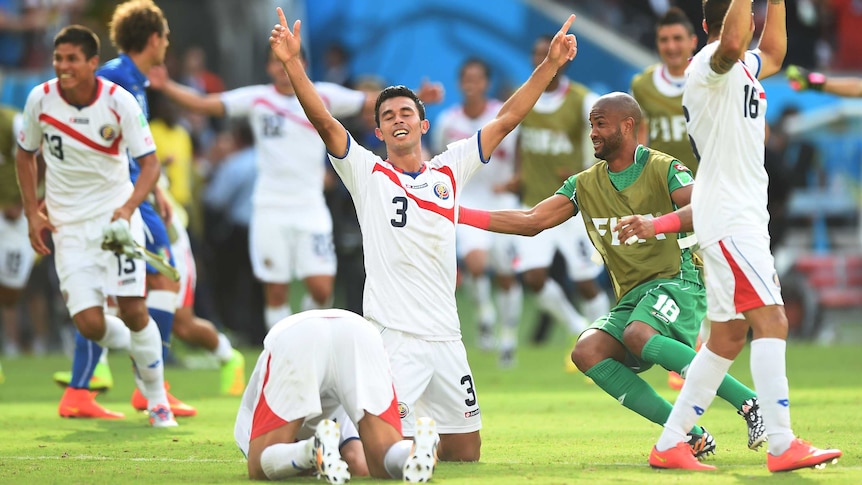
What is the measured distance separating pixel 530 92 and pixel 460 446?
2.00 m

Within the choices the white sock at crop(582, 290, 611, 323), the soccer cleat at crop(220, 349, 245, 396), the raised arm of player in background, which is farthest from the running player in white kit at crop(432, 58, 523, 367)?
the raised arm of player in background

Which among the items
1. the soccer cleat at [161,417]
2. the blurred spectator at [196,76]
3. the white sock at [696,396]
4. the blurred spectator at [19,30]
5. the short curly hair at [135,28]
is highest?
the blurred spectator at [19,30]

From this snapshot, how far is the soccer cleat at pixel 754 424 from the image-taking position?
711cm

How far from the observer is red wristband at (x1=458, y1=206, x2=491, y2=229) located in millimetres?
7488

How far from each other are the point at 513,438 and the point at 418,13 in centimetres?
1576

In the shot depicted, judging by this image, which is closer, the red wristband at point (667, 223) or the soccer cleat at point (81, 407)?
the red wristband at point (667, 223)

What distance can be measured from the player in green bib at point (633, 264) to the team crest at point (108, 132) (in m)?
2.84

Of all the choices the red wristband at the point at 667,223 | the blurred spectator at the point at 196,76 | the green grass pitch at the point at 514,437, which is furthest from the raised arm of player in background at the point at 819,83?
the blurred spectator at the point at 196,76

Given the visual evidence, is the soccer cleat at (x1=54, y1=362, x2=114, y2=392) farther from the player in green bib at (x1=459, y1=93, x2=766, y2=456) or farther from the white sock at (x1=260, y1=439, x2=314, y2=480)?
the white sock at (x1=260, y1=439, x2=314, y2=480)

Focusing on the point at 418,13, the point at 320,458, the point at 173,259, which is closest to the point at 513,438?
the point at 320,458

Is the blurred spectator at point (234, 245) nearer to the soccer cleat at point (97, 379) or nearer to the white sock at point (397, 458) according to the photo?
the soccer cleat at point (97, 379)

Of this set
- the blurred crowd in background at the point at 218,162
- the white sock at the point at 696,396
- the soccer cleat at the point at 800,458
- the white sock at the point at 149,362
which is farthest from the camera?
the blurred crowd in background at the point at 218,162

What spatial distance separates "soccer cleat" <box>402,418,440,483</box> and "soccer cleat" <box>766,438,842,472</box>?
63.6 inches

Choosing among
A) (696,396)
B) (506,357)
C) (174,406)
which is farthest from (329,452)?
(506,357)
